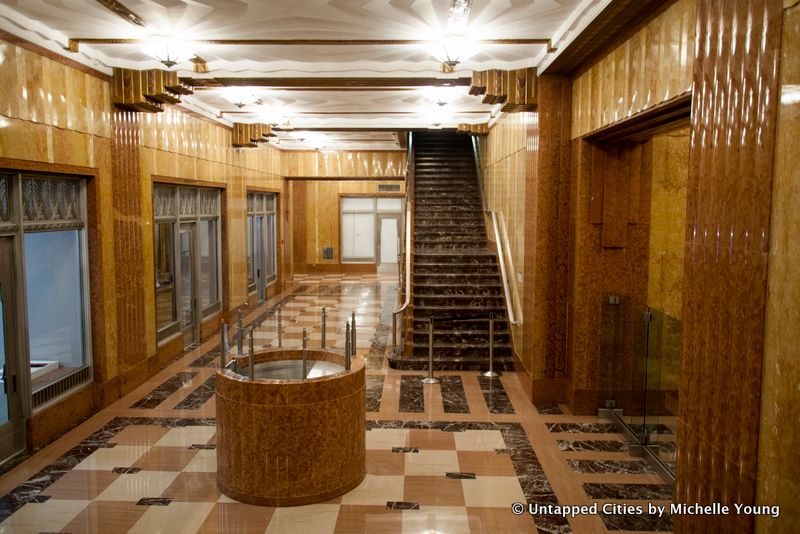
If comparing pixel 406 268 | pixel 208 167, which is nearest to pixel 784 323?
pixel 406 268

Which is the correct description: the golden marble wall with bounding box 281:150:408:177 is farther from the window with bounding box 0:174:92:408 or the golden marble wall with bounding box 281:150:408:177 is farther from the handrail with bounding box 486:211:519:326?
the window with bounding box 0:174:92:408

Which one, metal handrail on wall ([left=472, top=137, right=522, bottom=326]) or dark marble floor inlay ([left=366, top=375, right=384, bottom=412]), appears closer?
dark marble floor inlay ([left=366, top=375, right=384, bottom=412])

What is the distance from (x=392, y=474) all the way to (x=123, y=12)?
4.32 meters

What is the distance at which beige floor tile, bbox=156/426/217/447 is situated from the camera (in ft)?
19.9

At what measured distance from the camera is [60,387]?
6.56 metres

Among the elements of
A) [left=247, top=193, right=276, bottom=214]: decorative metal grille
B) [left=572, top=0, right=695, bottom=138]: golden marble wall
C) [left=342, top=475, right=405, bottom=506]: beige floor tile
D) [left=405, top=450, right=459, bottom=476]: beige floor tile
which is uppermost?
[left=572, top=0, right=695, bottom=138]: golden marble wall

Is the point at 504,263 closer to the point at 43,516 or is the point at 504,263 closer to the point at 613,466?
the point at 613,466

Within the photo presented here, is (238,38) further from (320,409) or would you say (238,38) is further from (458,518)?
(458,518)

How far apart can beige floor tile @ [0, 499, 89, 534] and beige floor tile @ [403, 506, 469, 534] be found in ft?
7.80

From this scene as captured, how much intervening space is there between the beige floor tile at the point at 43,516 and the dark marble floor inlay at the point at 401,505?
2231 mm

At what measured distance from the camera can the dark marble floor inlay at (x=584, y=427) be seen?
254 inches

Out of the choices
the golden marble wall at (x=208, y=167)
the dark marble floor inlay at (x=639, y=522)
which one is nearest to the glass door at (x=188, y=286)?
the golden marble wall at (x=208, y=167)

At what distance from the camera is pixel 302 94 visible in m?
9.34

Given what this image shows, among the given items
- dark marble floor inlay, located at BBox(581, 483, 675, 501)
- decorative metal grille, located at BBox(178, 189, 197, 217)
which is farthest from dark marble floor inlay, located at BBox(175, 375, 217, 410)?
dark marble floor inlay, located at BBox(581, 483, 675, 501)
